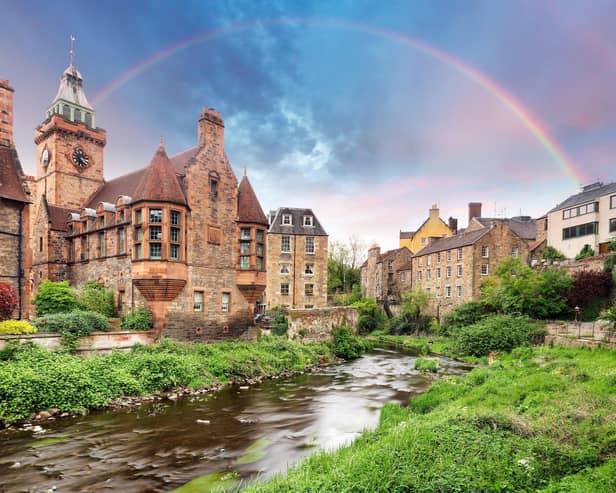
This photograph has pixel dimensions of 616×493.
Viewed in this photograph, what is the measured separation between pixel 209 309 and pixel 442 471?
1901 centimetres

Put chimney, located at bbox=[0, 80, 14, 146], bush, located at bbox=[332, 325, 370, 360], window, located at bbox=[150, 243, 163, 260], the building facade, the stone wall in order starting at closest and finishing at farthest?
window, located at bbox=[150, 243, 163, 260]
chimney, located at bbox=[0, 80, 14, 146]
the stone wall
bush, located at bbox=[332, 325, 370, 360]
the building facade

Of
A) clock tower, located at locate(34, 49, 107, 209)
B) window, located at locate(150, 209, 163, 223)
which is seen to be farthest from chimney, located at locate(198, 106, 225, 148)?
clock tower, located at locate(34, 49, 107, 209)

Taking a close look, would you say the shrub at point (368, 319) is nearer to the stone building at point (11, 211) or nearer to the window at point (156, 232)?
the window at point (156, 232)

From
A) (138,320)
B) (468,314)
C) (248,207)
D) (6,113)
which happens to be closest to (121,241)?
(138,320)

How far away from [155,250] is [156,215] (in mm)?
2019

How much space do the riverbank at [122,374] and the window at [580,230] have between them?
31.6 meters

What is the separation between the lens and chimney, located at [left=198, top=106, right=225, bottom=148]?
23.8 m

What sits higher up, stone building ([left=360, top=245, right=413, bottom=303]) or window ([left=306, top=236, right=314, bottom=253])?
window ([left=306, top=236, right=314, bottom=253])

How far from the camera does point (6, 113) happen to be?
22422mm

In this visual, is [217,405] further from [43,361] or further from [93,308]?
[93,308]

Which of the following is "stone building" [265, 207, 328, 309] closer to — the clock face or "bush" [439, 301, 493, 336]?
"bush" [439, 301, 493, 336]

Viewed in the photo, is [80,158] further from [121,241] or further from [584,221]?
[584,221]

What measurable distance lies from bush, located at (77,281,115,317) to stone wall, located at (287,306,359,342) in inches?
491

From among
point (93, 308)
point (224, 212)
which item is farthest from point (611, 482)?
point (93, 308)
